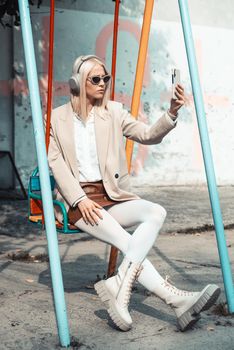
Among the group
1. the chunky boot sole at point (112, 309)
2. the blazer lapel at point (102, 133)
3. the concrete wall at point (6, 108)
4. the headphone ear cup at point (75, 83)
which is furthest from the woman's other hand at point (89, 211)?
the concrete wall at point (6, 108)

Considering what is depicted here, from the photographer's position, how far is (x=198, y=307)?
3.71 meters

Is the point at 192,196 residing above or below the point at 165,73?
below

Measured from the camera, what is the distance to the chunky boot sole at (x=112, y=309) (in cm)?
373

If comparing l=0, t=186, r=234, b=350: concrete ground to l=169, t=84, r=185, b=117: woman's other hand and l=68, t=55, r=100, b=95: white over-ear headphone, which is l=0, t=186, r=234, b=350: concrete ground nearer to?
l=169, t=84, r=185, b=117: woman's other hand

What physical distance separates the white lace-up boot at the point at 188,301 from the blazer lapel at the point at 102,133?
79 cm

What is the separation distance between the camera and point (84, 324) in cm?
396

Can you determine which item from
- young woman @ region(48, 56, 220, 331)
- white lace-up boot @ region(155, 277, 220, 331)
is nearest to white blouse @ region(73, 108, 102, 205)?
young woman @ region(48, 56, 220, 331)

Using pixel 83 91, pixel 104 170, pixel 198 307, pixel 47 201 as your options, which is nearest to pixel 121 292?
pixel 198 307

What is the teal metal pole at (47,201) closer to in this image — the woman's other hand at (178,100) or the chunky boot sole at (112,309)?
the chunky boot sole at (112,309)

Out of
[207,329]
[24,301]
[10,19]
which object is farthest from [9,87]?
[207,329]

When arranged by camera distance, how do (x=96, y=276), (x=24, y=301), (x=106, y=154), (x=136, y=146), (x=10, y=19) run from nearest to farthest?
(x=106, y=154) < (x=24, y=301) < (x=96, y=276) < (x=10, y=19) < (x=136, y=146)

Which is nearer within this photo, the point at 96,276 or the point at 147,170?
the point at 96,276

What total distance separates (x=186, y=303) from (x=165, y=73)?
8.79m

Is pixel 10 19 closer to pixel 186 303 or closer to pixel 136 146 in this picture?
pixel 136 146
